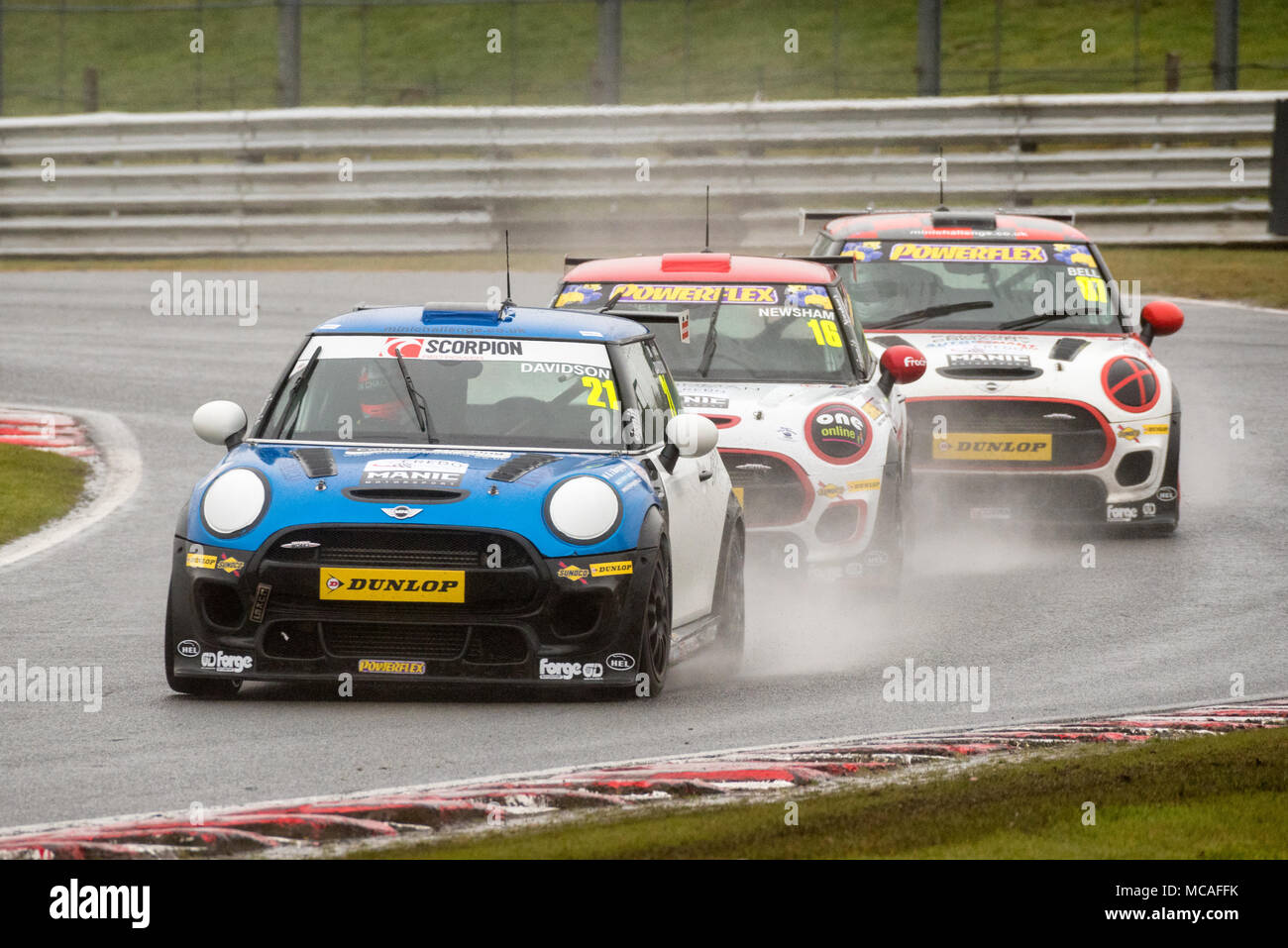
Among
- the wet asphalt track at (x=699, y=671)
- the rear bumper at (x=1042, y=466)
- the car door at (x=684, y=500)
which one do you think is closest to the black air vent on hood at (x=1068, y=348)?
the rear bumper at (x=1042, y=466)

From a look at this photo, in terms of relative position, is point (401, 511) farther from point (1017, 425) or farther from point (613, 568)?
point (1017, 425)

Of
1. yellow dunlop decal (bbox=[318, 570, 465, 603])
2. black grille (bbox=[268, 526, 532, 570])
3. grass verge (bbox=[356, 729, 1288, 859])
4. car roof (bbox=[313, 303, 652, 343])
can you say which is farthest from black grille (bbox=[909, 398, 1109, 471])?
grass verge (bbox=[356, 729, 1288, 859])

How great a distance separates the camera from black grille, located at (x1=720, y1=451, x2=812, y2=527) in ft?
34.4

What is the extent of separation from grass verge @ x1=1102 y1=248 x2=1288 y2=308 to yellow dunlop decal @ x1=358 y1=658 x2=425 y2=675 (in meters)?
14.9

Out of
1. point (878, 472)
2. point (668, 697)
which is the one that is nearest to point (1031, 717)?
point (668, 697)

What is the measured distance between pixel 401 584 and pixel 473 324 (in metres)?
1.53

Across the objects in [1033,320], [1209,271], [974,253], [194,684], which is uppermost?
[1209,271]

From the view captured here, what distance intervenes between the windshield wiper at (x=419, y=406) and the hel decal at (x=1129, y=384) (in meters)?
5.33

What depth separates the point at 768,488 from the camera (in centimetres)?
1050

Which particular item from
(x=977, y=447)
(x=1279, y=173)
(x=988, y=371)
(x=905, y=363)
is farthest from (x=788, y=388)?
(x=1279, y=173)

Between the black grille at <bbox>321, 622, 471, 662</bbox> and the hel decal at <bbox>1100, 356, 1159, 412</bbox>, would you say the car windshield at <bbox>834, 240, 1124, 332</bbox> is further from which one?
the black grille at <bbox>321, 622, 471, 662</bbox>

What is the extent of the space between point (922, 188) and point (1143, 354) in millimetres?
10698
